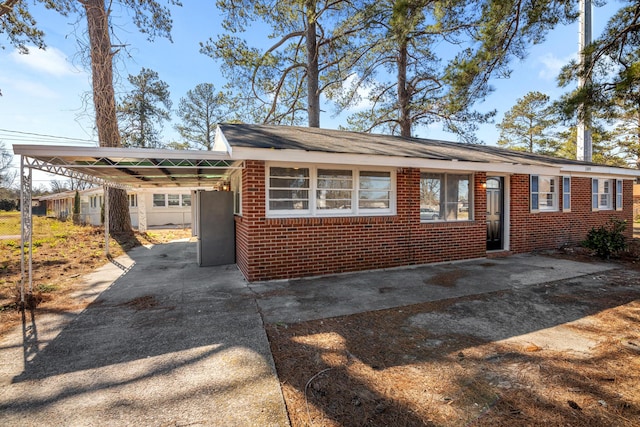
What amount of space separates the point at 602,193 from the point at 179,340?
14.2m

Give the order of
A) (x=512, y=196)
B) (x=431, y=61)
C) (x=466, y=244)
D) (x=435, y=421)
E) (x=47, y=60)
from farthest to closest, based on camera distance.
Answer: (x=431, y=61) → (x=47, y=60) → (x=512, y=196) → (x=466, y=244) → (x=435, y=421)

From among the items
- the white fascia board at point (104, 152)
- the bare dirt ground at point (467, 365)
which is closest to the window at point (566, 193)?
the bare dirt ground at point (467, 365)

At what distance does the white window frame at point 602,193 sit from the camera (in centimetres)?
1038

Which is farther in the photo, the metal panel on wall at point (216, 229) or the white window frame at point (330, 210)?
the metal panel on wall at point (216, 229)

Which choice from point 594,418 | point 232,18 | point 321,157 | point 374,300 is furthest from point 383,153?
point 232,18

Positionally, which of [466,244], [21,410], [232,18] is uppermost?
[232,18]

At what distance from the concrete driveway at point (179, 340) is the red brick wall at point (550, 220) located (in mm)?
1941

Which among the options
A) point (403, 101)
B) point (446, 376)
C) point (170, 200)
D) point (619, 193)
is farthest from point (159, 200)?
point (619, 193)

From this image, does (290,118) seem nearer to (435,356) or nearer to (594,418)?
(435,356)

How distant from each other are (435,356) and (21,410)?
359cm

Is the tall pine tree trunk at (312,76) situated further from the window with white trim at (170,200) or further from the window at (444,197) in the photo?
the window with white trim at (170,200)

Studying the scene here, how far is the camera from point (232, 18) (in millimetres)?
10750

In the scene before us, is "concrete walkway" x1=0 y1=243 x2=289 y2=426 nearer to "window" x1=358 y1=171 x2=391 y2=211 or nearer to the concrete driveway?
the concrete driveway

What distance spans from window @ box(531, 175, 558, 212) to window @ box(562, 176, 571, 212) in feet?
0.77
